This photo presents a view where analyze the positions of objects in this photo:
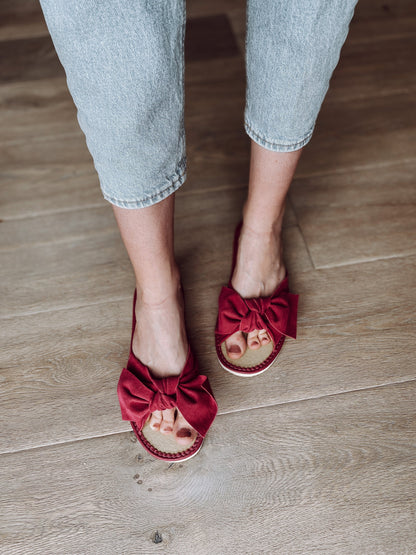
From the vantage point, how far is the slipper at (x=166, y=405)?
72 cm

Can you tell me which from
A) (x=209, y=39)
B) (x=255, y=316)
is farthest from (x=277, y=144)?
(x=209, y=39)

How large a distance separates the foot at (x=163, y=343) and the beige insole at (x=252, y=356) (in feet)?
0.26

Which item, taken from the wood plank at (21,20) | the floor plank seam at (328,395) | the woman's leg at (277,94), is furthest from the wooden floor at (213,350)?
the wood plank at (21,20)

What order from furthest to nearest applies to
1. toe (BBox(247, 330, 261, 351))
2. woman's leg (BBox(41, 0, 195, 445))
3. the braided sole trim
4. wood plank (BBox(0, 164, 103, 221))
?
wood plank (BBox(0, 164, 103, 221)), toe (BBox(247, 330, 261, 351)), the braided sole trim, woman's leg (BBox(41, 0, 195, 445))

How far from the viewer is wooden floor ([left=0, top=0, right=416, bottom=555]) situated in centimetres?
67

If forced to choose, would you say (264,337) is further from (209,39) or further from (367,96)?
(209,39)

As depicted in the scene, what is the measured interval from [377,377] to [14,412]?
1.91 feet

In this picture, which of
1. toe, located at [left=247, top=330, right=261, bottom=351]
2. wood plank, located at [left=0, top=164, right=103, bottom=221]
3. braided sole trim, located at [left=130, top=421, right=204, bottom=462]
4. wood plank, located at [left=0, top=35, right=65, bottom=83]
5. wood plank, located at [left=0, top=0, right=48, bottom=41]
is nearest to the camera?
braided sole trim, located at [left=130, top=421, right=204, bottom=462]

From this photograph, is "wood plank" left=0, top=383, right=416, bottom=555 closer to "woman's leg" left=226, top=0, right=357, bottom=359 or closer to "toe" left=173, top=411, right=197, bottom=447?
"toe" left=173, top=411, right=197, bottom=447

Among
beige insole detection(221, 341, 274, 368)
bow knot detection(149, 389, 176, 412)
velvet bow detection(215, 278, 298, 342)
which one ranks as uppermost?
velvet bow detection(215, 278, 298, 342)

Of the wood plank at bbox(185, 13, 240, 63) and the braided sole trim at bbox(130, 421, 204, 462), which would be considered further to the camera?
the wood plank at bbox(185, 13, 240, 63)

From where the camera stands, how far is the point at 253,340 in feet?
2.68

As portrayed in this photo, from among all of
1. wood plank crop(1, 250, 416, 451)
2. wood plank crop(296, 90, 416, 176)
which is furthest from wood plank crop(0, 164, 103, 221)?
wood plank crop(296, 90, 416, 176)

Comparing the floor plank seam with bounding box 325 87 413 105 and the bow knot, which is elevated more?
the floor plank seam with bounding box 325 87 413 105
